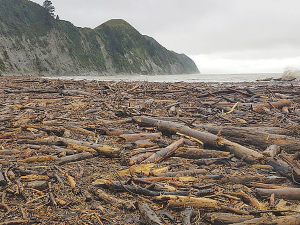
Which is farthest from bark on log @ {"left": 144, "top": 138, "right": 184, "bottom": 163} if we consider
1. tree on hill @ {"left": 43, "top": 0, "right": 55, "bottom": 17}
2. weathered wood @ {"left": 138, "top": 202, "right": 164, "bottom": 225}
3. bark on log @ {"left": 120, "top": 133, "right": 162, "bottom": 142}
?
tree on hill @ {"left": 43, "top": 0, "right": 55, "bottom": 17}

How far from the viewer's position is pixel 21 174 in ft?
11.6

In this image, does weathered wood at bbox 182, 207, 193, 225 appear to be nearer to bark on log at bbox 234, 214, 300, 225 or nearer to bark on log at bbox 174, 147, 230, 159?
bark on log at bbox 234, 214, 300, 225

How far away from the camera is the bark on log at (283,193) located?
3231mm

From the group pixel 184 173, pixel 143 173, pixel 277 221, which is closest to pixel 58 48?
pixel 143 173

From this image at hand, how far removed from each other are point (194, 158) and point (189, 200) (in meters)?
1.73

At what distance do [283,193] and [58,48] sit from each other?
219 ft

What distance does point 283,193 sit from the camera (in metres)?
3.27

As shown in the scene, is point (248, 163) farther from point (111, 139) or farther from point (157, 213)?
point (111, 139)

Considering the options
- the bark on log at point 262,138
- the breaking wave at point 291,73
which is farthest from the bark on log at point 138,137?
the breaking wave at point 291,73

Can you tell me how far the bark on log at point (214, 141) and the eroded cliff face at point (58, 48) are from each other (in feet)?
144

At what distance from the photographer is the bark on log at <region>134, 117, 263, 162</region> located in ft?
14.8

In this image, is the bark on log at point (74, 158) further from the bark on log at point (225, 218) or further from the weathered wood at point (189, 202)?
the bark on log at point (225, 218)

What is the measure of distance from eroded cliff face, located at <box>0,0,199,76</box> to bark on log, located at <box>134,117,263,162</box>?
144ft

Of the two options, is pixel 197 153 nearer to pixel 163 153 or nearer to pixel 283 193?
pixel 163 153
